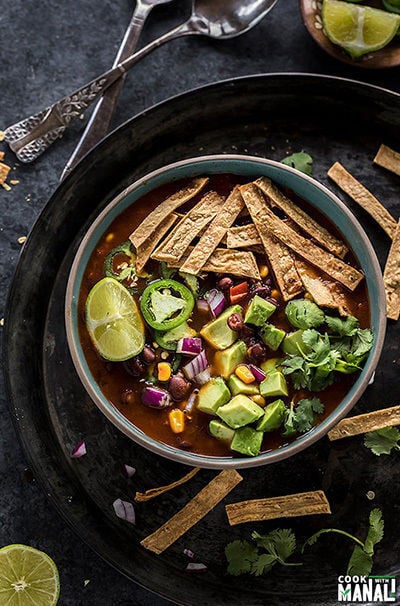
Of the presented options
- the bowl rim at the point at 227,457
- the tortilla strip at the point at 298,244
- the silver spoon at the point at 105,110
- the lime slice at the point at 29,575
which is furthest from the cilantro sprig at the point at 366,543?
the silver spoon at the point at 105,110

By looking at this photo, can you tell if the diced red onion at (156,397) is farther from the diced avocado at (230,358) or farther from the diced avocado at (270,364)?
the diced avocado at (270,364)

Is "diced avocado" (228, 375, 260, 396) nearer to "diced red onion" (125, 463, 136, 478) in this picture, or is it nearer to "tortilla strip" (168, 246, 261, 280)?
"tortilla strip" (168, 246, 261, 280)

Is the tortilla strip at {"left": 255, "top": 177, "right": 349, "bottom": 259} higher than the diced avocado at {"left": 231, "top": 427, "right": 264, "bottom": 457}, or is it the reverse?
the tortilla strip at {"left": 255, "top": 177, "right": 349, "bottom": 259}

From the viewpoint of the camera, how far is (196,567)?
3.63 meters

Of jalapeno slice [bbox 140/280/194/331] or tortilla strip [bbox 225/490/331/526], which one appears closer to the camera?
jalapeno slice [bbox 140/280/194/331]

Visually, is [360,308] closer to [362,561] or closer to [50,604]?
[362,561]

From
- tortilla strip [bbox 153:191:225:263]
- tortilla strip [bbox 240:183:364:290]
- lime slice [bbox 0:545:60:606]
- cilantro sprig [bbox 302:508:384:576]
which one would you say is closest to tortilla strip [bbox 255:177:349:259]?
tortilla strip [bbox 240:183:364:290]

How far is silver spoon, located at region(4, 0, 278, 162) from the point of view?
12.4 feet

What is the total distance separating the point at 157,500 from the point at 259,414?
0.74 m

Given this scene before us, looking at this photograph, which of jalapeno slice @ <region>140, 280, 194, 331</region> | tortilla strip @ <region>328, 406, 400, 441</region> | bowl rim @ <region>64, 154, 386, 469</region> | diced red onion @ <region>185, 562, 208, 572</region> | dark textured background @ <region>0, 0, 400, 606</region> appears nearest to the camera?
bowl rim @ <region>64, 154, 386, 469</region>

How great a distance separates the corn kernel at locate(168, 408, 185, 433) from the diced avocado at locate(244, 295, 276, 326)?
19.0 inches

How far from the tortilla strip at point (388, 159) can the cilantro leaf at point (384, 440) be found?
3.86 feet

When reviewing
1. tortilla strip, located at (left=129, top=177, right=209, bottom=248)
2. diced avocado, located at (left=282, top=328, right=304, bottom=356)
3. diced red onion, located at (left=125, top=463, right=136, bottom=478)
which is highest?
tortilla strip, located at (left=129, top=177, right=209, bottom=248)

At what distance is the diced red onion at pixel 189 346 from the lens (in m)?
3.31
